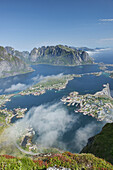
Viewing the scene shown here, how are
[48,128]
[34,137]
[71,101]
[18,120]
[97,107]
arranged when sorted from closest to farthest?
1. [34,137]
2. [48,128]
3. [18,120]
4. [97,107]
5. [71,101]

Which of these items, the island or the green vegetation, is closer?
the green vegetation

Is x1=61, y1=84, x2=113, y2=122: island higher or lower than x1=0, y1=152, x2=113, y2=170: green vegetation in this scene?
lower

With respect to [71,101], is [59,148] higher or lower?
lower

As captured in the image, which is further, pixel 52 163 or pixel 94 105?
pixel 94 105

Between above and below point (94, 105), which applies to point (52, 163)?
above

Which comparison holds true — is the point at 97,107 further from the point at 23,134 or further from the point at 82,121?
the point at 23,134

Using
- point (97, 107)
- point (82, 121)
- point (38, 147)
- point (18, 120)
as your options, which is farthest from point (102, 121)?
point (18, 120)

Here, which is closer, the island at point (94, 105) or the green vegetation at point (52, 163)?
the green vegetation at point (52, 163)

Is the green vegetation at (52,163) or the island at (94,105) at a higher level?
the green vegetation at (52,163)
